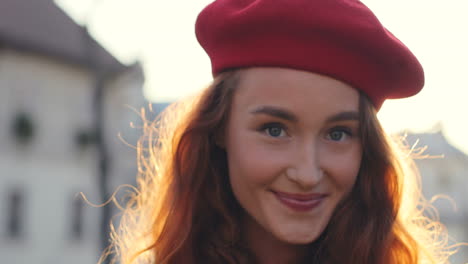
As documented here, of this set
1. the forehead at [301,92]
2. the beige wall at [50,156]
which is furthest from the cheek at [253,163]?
the beige wall at [50,156]

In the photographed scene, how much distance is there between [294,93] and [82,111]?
19800 millimetres

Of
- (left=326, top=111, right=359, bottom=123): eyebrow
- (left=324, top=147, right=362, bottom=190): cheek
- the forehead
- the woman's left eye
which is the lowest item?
(left=324, top=147, right=362, bottom=190): cheek

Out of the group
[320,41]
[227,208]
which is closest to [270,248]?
[227,208]

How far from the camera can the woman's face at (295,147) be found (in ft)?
6.63

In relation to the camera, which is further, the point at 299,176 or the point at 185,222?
the point at 185,222

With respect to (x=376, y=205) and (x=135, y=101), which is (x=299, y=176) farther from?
(x=135, y=101)

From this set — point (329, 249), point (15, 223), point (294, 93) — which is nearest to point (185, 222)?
point (329, 249)

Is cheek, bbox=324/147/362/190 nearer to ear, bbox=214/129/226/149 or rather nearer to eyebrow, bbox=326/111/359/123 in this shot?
eyebrow, bbox=326/111/359/123

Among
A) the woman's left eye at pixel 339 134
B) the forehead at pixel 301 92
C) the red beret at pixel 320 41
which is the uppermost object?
the red beret at pixel 320 41

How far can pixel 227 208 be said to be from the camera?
235cm

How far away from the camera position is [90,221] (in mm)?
19734

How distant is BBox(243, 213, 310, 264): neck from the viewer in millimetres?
2273

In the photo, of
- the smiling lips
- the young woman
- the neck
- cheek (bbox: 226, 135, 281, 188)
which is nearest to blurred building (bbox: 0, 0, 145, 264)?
the young woman

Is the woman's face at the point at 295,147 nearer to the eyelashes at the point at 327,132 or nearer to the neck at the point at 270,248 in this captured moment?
the eyelashes at the point at 327,132
